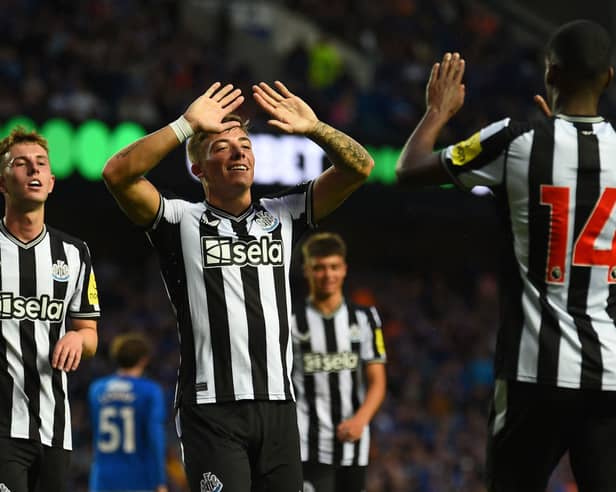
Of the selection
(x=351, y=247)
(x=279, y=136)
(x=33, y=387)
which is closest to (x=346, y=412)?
(x=33, y=387)

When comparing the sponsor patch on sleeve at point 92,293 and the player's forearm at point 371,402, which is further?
the player's forearm at point 371,402

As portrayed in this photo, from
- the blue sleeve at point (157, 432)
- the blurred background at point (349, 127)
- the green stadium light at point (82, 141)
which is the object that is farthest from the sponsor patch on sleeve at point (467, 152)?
the green stadium light at point (82, 141)

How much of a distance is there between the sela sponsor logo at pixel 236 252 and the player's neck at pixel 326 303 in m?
2.62

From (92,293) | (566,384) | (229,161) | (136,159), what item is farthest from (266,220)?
(566,384)

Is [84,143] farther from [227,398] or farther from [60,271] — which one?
[227,398]

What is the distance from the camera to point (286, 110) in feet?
15.5

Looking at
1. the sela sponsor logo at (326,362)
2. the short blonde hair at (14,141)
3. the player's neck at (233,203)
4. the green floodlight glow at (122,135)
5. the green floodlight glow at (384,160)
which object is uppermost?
the green floodlight glow at (122,135)

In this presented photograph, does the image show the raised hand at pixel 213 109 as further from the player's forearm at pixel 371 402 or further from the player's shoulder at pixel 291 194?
the player's forearm at pixel 371 402

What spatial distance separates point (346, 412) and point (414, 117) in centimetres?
1204

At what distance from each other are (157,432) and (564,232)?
5.25m

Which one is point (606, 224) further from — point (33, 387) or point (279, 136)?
point (279, 136)

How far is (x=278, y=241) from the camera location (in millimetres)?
4895

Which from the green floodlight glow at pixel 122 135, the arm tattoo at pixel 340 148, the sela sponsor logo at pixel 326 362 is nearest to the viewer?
the arm tattoo at pixel 340 148

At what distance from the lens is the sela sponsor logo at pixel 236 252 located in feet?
15.7
